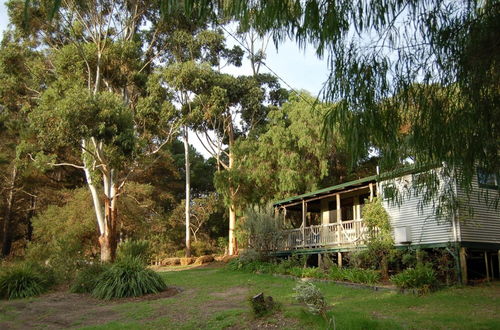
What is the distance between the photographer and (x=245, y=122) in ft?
102

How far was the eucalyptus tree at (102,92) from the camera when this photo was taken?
59.3ft

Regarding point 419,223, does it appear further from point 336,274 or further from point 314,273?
point 314,273

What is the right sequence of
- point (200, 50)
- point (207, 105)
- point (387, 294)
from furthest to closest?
point (200, 50)
point (207, 105)
point (387, 294)

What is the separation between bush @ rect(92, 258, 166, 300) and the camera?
1349cm

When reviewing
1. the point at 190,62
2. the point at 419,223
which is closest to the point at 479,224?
the point at 419,223

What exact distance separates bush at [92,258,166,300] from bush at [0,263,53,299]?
205cm

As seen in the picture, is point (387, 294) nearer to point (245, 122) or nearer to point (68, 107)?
point (68, 107)

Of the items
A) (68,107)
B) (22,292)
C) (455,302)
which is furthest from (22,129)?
(455,302)

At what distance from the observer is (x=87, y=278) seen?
1470cm

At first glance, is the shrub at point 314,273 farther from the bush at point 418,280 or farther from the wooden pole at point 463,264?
the wooden pole at point 463,264

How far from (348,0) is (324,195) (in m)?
15.6

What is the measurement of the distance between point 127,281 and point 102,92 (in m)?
9.66

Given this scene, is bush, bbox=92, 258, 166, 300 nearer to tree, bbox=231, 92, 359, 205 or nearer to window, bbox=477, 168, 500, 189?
window, bbox=477, 168, 500, 189

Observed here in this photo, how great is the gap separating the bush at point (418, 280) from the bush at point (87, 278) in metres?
8.96
